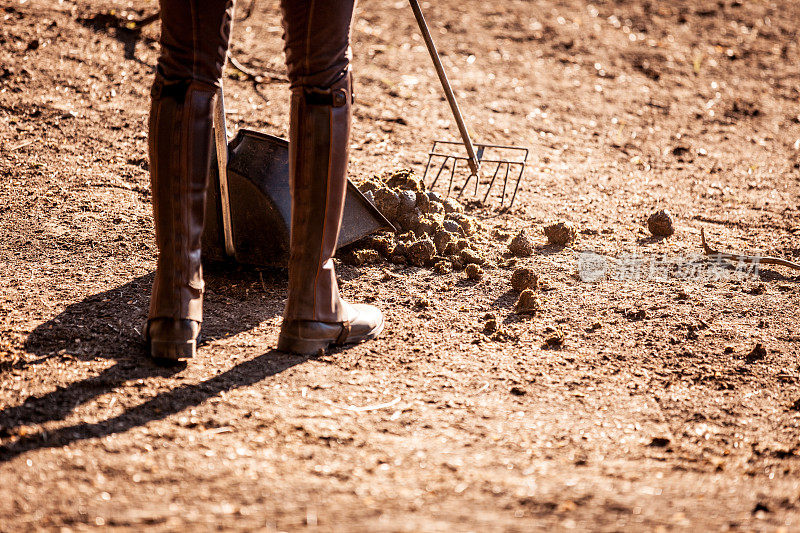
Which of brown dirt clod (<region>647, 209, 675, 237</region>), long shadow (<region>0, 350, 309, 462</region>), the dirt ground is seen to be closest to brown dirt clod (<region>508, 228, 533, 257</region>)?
the dirt ground

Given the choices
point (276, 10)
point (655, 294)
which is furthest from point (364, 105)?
point (655, 294)

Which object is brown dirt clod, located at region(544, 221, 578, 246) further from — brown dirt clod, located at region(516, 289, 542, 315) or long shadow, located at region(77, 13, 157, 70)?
long shadow, located at region(77, 13, 157, 70)

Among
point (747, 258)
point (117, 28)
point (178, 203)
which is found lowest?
point (747, 258)

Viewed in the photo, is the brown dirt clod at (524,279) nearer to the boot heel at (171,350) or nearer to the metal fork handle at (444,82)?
the metal fork handle at (444,82)

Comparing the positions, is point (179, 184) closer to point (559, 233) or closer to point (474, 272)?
point (474, 272)

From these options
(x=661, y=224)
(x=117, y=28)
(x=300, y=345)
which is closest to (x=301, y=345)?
(x=300, y=345)

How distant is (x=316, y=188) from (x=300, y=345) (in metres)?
0.43

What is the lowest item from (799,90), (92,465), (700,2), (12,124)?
(92,465)

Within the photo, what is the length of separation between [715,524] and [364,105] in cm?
Result: 378

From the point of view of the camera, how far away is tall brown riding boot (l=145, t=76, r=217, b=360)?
1837 millimetres

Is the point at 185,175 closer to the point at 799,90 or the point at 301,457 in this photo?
the point at 301,457

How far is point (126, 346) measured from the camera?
80.8 inches

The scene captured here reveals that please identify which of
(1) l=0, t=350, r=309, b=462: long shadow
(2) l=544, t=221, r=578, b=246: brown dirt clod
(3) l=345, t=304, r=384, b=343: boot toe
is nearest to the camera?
(1) l=0, t=350, r=309, b=462: long shadow

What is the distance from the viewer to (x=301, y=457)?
5.17 feet
